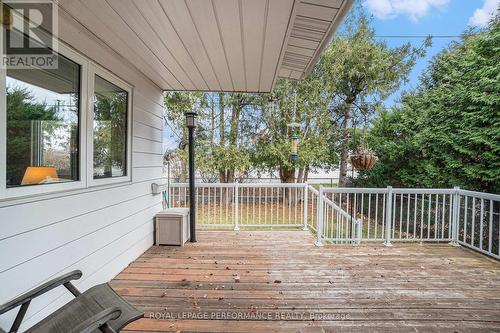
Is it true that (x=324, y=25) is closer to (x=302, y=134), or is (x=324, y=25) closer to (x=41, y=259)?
(x=41, y=259)

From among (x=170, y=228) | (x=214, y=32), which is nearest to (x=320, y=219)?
(x=170, y=228)

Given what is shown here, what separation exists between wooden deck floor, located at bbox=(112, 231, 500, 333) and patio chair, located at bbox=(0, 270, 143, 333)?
1.74 ft

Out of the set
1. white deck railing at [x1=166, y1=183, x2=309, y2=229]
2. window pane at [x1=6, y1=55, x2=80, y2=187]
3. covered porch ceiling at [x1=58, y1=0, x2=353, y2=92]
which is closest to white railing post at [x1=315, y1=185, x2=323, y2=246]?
white deck railing at [x1=166, y1=183, x2=309, y2=229]

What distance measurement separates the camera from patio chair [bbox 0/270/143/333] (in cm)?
126

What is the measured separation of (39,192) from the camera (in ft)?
6.07

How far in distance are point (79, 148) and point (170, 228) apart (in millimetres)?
1952

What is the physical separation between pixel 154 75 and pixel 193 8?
184cm

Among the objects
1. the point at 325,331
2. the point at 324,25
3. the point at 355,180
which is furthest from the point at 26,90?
the point at 355,180

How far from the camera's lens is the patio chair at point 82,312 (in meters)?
1.26

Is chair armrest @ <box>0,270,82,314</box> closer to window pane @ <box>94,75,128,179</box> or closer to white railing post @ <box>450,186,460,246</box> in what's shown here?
window pane @ <box>94,75,128,179</box>

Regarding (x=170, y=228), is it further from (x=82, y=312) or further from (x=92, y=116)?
(x=82, y=312)

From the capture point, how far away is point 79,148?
2.31m

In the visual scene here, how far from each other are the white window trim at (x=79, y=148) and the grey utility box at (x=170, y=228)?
1648 mm

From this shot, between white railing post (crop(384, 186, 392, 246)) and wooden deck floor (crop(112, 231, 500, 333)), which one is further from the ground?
white railing post (crop(384, 186, 392, 246))
